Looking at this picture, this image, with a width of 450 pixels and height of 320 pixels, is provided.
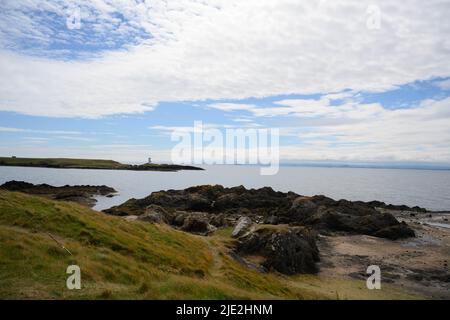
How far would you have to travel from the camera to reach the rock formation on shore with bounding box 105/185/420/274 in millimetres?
45719

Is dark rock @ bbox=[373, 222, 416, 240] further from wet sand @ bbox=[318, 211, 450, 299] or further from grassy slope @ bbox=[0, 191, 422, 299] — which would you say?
grassy slope @ bbox=[0, 191, 422, 299]

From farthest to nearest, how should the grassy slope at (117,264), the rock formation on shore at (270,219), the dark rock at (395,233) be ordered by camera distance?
1. the dark rock at (395,233)
2. the rock formation on shore at (270,219)
3. the grassy slope at (117,264)

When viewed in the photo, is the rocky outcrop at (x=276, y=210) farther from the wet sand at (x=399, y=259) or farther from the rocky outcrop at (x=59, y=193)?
the rocky outcrop at (x=59, y=193)

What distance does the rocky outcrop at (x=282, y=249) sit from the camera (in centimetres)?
4400

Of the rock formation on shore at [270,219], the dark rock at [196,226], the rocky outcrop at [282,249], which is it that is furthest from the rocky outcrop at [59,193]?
the rocky outcrop at [282,249]

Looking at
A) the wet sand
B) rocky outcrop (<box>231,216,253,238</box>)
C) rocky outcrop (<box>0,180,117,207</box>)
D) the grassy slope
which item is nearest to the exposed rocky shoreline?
rocky outcrop (<box>231,216,253,238</box>)

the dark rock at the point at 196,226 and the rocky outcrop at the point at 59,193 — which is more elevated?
the rocky outcrop at the point at 59,193

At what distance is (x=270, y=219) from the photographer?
240 feet

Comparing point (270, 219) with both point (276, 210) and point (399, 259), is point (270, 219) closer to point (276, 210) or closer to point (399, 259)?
point (276, 210)

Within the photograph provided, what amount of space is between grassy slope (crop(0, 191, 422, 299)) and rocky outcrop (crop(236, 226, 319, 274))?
2.41 m
